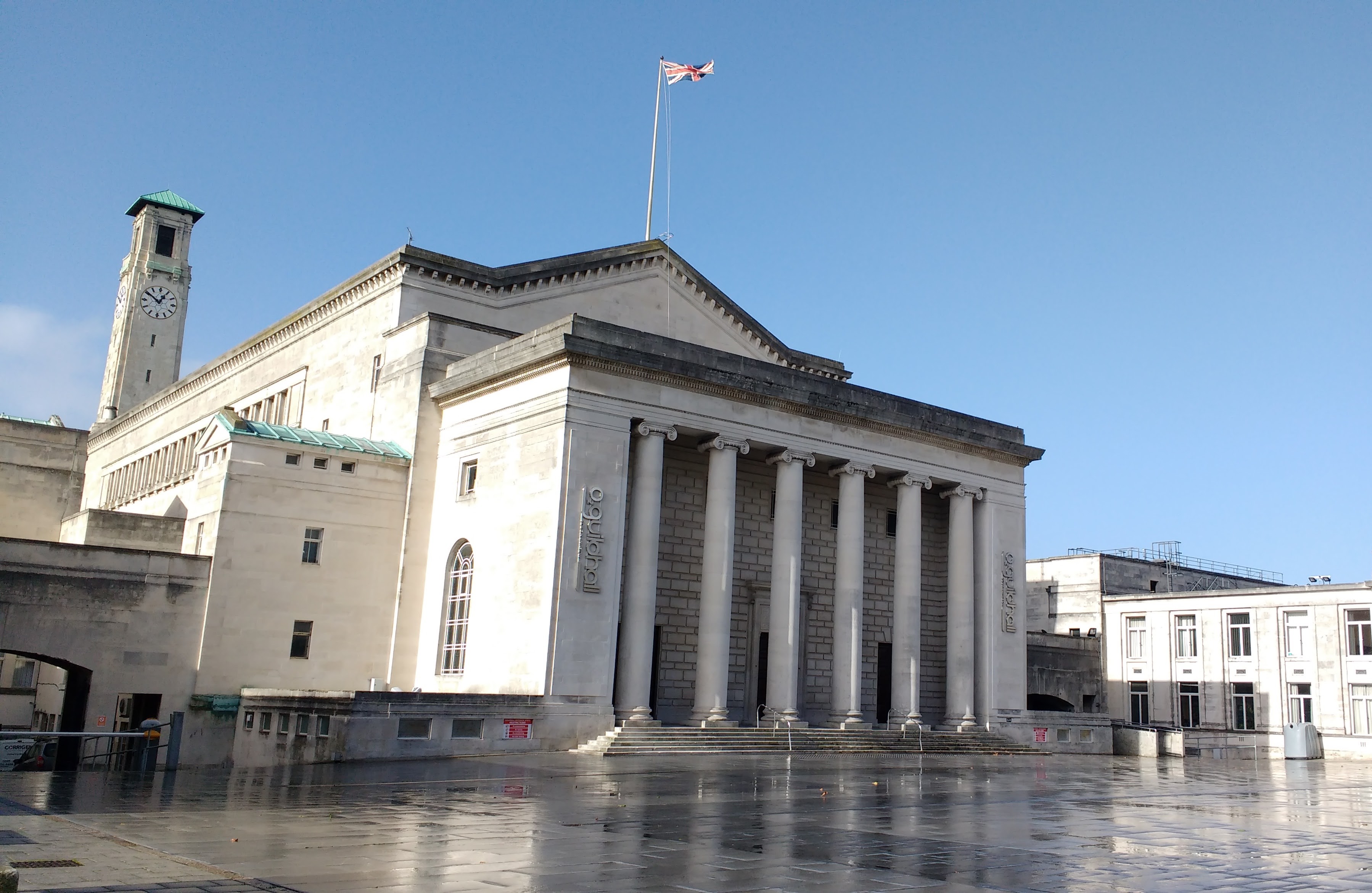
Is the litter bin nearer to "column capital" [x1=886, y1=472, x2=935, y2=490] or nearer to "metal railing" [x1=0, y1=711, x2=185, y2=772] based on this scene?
"column capital" [x1=886, y1=472, x2=935, y2=490]

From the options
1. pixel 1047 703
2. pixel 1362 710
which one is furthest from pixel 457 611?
pixel 1362 710

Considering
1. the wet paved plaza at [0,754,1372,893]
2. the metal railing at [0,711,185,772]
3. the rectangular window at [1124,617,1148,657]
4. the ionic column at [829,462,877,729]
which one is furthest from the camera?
the rectangular window at [1124,617,1148,657]

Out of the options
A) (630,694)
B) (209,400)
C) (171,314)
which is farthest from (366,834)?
(171,314)

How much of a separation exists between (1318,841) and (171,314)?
274ft

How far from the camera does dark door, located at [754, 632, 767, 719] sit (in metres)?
43.0

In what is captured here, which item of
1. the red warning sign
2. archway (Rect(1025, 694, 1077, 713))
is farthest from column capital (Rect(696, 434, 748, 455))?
archway (Rect(1025, 694, 1077, 713))

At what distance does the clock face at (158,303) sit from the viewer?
3280 inches

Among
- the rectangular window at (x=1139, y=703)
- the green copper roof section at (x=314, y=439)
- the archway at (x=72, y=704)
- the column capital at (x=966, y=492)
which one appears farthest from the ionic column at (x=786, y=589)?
the rectangular window at (x=1139, y=703)

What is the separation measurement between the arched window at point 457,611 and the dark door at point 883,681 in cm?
1692

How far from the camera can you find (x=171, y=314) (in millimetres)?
84875

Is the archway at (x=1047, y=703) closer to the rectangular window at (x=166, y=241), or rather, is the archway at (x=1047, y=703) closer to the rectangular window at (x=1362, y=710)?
the rectangular window at (x=1362, y=710)

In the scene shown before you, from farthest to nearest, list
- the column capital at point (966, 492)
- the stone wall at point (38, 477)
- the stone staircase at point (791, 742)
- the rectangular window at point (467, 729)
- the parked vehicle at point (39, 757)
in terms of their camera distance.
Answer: the stone wall at point (38, 477) < the column capital at point (966, 492) < the parked vehicle at point (39, 757) < the stone staircase at point (791, 742) < the rectangular window at point (467, 729)

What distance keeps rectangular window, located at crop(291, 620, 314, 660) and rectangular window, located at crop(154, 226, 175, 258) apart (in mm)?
56433

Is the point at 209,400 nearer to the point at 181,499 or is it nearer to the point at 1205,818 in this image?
the point at 181,499
